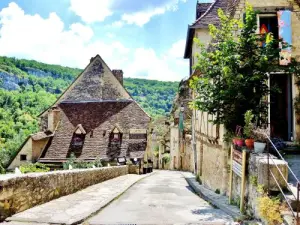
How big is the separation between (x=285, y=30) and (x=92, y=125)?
24.6 meters

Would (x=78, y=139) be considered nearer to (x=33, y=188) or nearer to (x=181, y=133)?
(x=181, y=133)

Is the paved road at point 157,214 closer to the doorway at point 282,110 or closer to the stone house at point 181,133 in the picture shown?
the doorway at point 282,110

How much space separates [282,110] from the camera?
41.9 ft

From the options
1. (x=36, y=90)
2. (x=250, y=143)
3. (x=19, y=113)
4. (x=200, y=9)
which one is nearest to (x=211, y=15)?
(x=200, y=9)

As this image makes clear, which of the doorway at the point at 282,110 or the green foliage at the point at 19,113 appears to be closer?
the doorway at the point at 282,110

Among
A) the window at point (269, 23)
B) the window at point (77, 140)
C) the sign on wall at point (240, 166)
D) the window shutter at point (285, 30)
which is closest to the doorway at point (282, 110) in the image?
the window shutter at point (285, 30)

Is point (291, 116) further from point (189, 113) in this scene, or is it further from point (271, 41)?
point (189, 113)

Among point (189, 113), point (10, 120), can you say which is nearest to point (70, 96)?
point (189, 113)

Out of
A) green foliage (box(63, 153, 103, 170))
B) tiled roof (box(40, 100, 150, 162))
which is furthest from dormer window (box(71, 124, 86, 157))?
green foliage (box(63, 153, 103, 170))

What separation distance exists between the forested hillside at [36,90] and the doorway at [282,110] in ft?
230

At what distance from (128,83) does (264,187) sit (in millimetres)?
112762

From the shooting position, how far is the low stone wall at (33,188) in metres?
6.88

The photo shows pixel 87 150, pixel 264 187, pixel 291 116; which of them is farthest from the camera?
pixel 87 150

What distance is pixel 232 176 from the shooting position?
1023 centimetres
